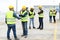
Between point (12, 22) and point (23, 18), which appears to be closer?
point (12, 22)

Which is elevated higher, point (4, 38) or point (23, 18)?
point (23, 18)

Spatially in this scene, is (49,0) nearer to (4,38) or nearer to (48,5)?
(48,5)

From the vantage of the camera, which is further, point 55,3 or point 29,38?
point 55,3

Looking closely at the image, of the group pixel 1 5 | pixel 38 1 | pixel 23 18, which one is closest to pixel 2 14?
pixel 1 5

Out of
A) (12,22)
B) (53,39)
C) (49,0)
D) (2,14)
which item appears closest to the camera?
(12,22)

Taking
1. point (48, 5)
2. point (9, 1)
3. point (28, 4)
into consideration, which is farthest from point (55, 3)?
point (9, 1)

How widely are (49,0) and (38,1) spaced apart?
1.87 meters

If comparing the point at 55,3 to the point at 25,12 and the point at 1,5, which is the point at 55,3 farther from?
the point at 25,12

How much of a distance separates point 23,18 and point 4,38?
65.8 inches

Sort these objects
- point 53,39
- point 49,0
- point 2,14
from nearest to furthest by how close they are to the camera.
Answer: point 53,39 → point 2,14 → point 49,0

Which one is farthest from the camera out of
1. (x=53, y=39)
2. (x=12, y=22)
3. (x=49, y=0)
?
(x=49, y=0)

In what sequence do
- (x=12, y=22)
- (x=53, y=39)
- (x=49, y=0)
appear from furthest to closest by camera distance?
(x=49, y=0) < (x=53, y=39) < (x=12, y=22)

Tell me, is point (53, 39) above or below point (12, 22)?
below

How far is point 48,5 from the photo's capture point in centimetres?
4425
